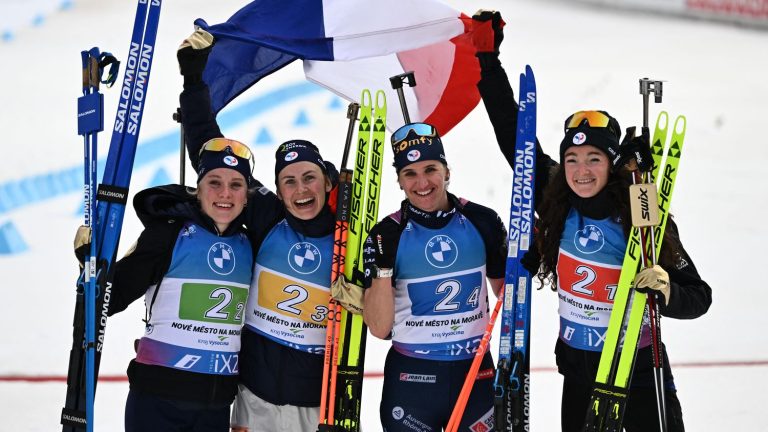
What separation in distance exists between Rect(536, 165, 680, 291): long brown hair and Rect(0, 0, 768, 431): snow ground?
5.84ft

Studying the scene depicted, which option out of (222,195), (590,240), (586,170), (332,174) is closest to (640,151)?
(586,170)

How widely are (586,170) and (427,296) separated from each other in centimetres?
74

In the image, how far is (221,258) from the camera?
12.4 feet

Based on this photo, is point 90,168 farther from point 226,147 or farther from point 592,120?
point 592,120

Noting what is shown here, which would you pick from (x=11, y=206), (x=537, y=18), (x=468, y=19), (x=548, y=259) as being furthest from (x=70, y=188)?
(x=537, y=18)

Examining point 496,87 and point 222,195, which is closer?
point 222,195

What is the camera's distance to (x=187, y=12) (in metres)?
19.1

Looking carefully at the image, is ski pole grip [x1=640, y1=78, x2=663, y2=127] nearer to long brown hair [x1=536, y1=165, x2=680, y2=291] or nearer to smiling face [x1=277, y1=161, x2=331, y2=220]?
long brown hair [x1=536, y1=165, x2=680, y2=291]

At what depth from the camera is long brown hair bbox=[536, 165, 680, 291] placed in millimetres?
3643

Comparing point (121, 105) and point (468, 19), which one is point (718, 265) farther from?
point (121, 105)

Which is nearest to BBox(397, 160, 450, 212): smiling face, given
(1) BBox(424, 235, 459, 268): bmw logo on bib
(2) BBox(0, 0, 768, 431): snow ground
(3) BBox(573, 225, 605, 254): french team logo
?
(1) BBox(424, 235, 459, 268): bmw logo on bib

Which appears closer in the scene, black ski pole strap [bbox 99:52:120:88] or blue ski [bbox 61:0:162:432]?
blue ski [bbox 61:0:162:432]

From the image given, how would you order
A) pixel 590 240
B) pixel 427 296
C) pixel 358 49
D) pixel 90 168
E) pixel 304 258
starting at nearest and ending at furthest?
pixel 590 240, pixel 427 296, pixel 304 258, pixel 90 168, pixel 358 49

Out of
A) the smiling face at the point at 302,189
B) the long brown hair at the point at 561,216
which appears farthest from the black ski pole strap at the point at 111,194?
the long brown hair at the point at 561,216
